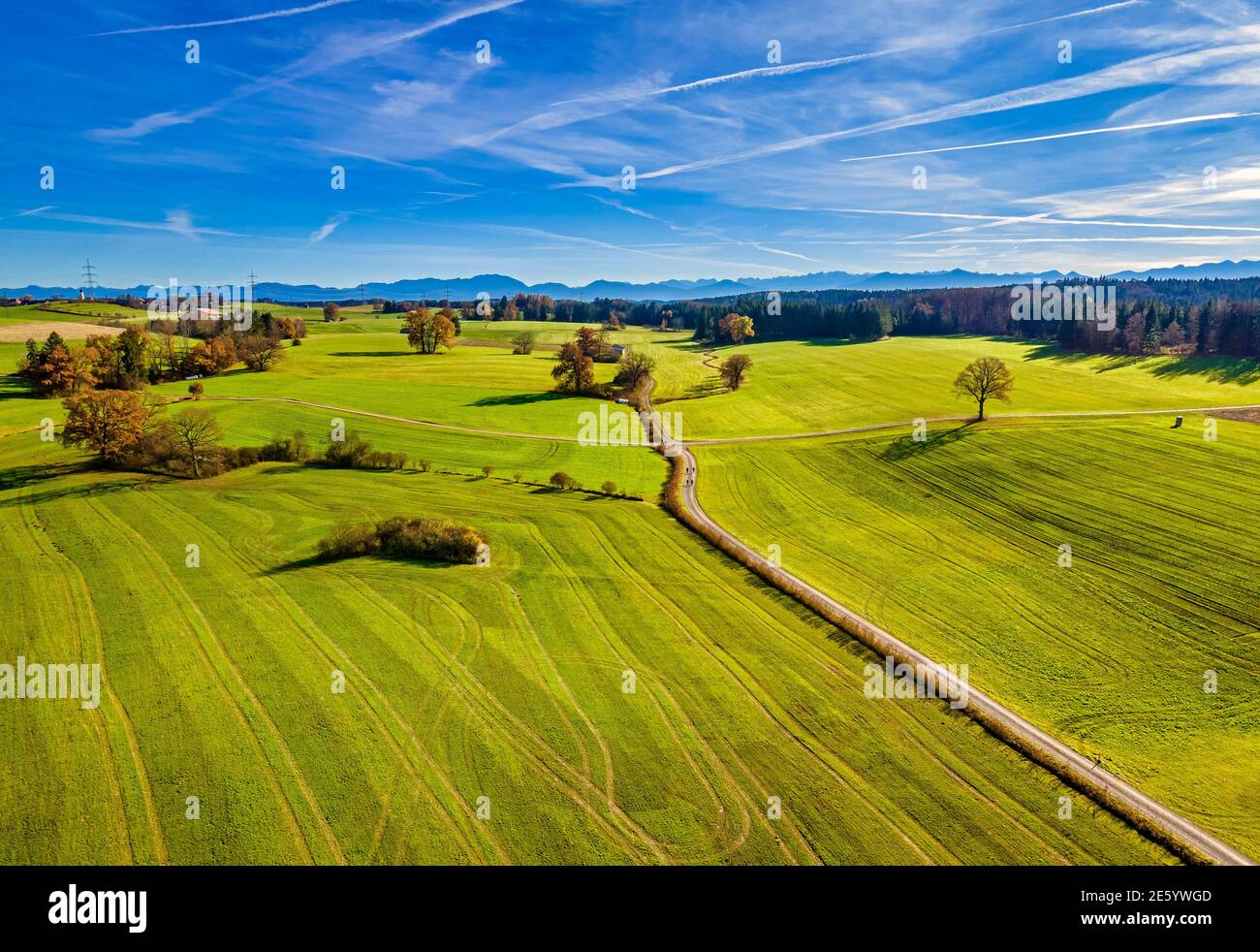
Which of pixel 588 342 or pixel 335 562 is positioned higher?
pixel 588 342

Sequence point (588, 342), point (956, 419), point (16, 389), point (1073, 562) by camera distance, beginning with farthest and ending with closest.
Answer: point (588, 342) < point (16, 389) < point (956, 419) < point (1073, 562)

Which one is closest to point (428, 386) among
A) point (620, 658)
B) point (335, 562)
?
point (335, 562)

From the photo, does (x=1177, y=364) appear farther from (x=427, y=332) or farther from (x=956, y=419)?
(x=427, y=332)

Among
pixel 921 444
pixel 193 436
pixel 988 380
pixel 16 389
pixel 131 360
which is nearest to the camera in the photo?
pixel 193 436

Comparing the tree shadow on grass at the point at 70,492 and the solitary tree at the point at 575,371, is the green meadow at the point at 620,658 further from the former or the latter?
the solitary tree at the point at 575,371

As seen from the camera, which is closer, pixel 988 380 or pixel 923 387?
pixel 988 380

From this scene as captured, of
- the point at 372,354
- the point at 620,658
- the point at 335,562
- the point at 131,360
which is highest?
the point at 372,354
